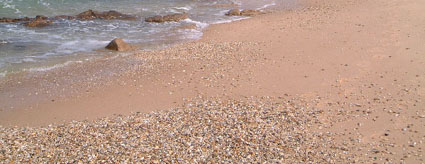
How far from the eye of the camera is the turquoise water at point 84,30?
11.9 meters

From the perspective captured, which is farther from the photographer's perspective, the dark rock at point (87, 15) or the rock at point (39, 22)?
the dark rock at point (87, 15)

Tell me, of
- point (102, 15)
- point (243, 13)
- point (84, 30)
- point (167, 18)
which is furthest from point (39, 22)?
point (243, 13)

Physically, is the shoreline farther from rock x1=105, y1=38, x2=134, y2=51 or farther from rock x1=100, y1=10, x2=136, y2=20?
rock x1=100, y1=10, x2=136, y2=20

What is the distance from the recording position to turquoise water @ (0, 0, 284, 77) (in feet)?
39.1

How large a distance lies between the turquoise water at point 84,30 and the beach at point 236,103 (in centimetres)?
110

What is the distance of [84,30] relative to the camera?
15289 millimetres

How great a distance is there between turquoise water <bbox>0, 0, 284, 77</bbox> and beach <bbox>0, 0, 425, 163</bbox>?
1098 millimetres

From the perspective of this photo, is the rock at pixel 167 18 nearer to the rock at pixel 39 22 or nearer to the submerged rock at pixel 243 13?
the submerged rock at pixel 243 13

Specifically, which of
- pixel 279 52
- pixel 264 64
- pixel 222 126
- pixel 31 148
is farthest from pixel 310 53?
pixel 31 148

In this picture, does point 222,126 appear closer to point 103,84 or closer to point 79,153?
point 79,153

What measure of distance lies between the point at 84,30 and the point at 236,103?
9089mm

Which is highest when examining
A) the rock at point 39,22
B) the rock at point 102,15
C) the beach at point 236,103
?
the rock at point 102,15

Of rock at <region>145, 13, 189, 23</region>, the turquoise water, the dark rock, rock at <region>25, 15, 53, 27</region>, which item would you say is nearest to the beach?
the turquoise water

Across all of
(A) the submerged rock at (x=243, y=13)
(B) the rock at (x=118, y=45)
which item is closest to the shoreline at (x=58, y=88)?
(B) the rock at (x=118, y=45)
